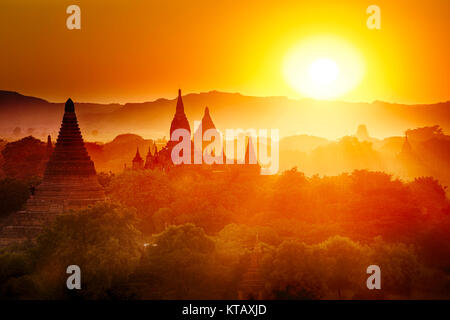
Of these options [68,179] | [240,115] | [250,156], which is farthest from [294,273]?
[240,115]

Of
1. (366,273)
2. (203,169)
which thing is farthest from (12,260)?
(203,169)

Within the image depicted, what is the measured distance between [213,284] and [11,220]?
14168 millimetres

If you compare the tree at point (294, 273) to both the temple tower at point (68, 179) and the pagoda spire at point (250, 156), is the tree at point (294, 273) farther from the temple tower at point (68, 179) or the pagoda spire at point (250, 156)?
the pagoda spire at point (250, 156)

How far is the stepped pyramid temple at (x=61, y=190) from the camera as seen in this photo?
44531 mm

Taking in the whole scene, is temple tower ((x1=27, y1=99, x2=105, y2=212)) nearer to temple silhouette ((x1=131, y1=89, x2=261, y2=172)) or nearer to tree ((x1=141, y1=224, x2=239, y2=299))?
tree ((x1=141, y1=224, x2=239, y2=299))

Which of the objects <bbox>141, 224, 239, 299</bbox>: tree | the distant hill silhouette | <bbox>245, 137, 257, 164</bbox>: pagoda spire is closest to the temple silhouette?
<bbox>245, 137, 257, 164</bbox>: pagoda spire

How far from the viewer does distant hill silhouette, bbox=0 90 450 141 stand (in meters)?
129

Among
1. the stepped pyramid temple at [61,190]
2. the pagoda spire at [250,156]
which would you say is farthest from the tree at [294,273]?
the pagoda spire at [250,156]

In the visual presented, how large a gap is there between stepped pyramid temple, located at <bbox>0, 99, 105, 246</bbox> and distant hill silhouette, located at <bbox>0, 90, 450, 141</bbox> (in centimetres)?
7012

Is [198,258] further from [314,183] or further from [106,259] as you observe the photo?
[314,183]

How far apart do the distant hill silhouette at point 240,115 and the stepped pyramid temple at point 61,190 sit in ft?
230

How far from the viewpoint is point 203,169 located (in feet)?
249

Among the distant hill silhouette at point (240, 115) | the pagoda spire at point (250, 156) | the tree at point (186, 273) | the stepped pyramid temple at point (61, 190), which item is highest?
the distant hill silhouette at point (240, 115)

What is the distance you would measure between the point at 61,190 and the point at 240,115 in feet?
304
